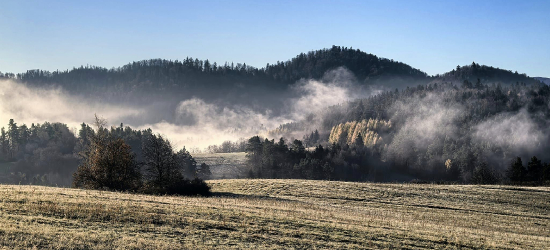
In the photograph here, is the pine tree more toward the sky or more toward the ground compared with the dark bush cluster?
more toward the ground

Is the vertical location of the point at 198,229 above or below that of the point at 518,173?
above

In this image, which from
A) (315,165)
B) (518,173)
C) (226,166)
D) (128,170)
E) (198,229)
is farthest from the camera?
(226,166)

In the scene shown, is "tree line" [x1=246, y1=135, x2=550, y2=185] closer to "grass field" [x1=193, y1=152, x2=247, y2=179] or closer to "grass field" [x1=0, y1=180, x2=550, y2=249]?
"grass field" [x1=193, y1=152, x2=247, y2=179]

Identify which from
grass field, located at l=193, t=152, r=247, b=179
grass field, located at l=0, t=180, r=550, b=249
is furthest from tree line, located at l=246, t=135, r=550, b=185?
grass field, located at l=0, t=180, r=550, b=249

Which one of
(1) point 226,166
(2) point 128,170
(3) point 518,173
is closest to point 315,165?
(1) point 226,166

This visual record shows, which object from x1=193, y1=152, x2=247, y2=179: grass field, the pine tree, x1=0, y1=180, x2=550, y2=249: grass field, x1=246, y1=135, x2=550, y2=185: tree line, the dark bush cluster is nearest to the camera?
x1=0, y1=180, x2=550, y2=249: grass field

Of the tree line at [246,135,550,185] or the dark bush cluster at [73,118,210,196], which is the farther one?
the tree line at [246,135,550,185]

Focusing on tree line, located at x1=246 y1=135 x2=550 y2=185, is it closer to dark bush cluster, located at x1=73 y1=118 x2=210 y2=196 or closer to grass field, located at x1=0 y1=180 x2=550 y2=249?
grass field, located at x1=0 y1=180 x2=550 y2=249

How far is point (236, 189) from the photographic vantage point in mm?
56562

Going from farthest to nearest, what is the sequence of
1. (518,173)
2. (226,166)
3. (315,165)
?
1. (226,166)
2. (315,165)
3. (518,173)

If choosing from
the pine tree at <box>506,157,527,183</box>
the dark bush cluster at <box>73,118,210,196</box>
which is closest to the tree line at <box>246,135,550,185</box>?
the pine tree at <box>506,157,527,183</box>

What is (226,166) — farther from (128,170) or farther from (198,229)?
(198,229)

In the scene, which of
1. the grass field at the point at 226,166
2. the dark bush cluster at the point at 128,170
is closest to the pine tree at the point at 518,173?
the grass field at the point at 226,166

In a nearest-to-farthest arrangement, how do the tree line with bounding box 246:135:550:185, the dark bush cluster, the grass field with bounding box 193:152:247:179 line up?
the dark bush cluster → the tree line with bounding box 246:135:550:185 → the grass field with bounding box 193:152:247:179
